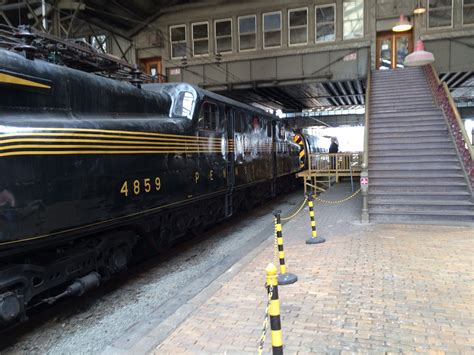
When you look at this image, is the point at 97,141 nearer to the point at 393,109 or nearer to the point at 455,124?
the point at 455,124

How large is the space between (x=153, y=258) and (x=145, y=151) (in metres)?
2.61

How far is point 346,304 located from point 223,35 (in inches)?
800

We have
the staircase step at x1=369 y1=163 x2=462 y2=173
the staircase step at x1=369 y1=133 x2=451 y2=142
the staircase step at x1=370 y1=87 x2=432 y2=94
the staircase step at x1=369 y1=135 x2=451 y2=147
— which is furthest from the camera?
the staircase step at x1=370 y1=87 x2=432 y2=94

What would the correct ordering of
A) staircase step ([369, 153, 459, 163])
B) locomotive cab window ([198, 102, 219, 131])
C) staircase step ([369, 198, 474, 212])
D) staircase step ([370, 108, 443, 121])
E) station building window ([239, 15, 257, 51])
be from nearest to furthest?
locomotive cab window ([198, 102, 219, 131]), staircase step ([369, 198, 474, 212]), staircase step ([369, 153, 459, 163]), staircase step ([370, 108, 443, 121]), station building window ([239, 15, 257, 51])

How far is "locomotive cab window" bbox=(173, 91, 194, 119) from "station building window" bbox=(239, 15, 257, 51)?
51.1ft

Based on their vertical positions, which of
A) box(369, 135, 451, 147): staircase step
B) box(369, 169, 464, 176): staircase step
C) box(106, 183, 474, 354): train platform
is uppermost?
box(369, 135, 451, 147): staircase step

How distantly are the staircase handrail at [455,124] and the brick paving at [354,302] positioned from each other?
2.72 metres

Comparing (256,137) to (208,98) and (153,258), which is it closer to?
(208,98)

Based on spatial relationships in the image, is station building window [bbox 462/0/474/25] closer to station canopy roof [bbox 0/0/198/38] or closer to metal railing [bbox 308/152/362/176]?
metal railing [bbox 308/152/362/176]

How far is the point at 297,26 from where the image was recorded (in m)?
21.6

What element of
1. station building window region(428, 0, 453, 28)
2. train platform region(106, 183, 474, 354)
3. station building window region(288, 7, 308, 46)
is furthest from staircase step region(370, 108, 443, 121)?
station building window region(288, 7, 308, 46)

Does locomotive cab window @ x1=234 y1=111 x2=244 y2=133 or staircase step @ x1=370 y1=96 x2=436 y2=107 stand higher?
staircase step @ x1=370 y1=96 x2=436 y2=107

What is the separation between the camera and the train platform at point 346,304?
12.8 ft

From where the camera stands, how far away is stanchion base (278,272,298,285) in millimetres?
5586
